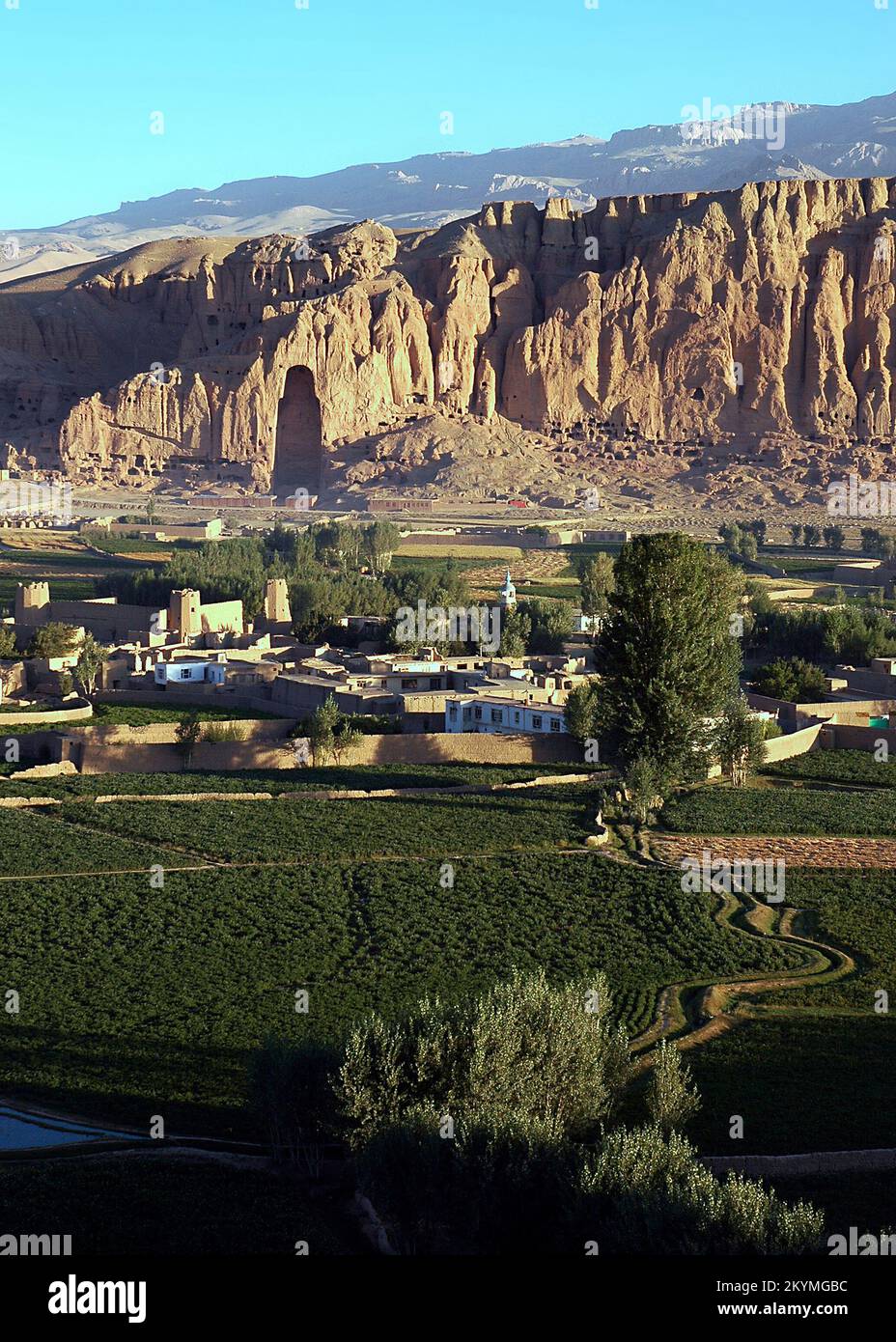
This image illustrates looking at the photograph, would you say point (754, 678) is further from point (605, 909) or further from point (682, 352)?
point (682, 352)

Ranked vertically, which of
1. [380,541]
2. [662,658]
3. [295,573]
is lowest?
[380,541]

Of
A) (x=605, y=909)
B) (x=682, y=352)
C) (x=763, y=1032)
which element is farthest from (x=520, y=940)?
(x=682, y=352)

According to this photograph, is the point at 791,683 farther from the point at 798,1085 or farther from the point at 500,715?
the point at 798,1085

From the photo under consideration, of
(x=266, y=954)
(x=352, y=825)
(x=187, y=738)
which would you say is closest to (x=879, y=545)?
(x=187, y=738)

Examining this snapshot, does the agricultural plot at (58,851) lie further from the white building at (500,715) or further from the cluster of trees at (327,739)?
the white building at (500,715)

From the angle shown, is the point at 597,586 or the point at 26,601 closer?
the point at 26,601

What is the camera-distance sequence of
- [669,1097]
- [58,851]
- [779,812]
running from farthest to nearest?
1. [779,812]
2. [58,851]
3. [669,1097]

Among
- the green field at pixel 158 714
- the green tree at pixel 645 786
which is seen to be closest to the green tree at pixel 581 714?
the green tree at pixel 645 786

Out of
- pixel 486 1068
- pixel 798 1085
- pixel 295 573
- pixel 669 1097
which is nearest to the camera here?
pixel 486 1068
